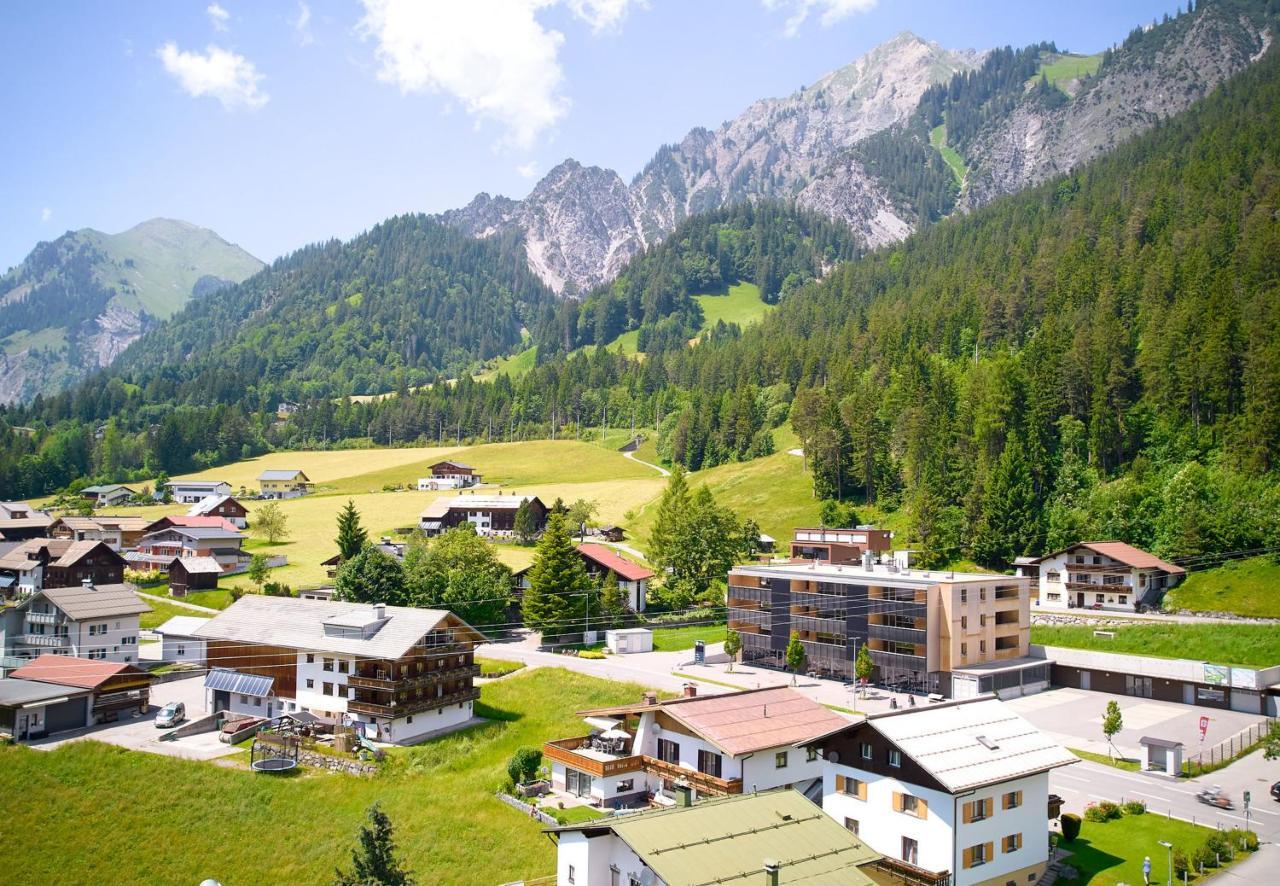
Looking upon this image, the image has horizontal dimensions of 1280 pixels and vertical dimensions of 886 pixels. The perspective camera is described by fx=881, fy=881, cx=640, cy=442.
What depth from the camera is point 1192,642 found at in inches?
2427

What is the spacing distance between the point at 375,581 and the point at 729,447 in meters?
80.3

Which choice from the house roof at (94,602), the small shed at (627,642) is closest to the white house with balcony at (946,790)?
the small shed at (627,642)

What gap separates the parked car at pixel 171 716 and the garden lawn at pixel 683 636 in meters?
33.6

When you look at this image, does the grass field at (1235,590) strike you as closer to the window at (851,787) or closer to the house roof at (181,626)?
the window at (851,787)

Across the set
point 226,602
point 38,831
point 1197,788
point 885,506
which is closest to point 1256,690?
point 1197,788

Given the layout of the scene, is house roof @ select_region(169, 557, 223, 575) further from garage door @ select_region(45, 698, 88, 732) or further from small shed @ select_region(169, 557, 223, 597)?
garage door @ select_region(45, 698, 88, 732)

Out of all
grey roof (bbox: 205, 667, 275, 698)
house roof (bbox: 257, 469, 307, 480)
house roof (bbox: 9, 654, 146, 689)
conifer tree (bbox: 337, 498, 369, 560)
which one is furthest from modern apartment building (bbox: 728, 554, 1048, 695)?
house roof (bbox: 257, 469, 307, 480)

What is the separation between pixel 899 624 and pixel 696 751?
91.5 ft

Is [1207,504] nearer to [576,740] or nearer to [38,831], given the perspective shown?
[576,740]

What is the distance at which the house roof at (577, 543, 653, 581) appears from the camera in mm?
79688

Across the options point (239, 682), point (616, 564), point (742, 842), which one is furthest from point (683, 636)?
point (742, 842)

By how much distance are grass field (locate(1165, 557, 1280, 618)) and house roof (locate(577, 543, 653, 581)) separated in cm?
4325

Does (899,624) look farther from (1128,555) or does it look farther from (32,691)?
(32,691)

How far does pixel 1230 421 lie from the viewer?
81.1 metres
